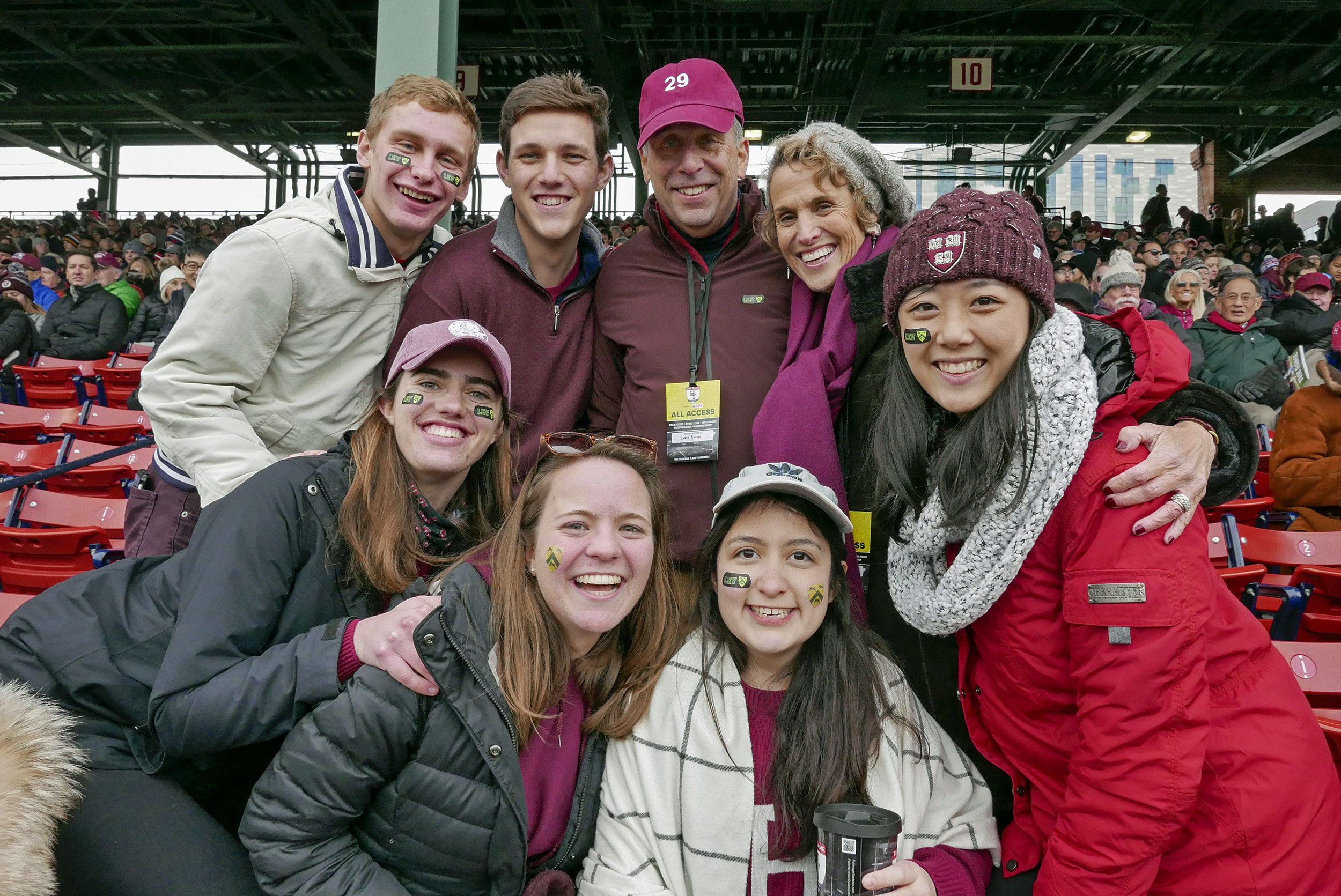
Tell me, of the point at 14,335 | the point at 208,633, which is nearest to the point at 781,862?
the point at 208,633

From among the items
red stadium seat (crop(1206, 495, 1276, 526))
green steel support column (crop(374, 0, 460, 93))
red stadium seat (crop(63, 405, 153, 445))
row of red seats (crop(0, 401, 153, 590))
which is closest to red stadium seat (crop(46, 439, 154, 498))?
row of red seats (crop(0, 401, 153, 590))

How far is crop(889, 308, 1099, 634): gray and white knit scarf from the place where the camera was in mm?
1376

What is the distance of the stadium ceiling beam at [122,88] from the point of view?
13852 mm

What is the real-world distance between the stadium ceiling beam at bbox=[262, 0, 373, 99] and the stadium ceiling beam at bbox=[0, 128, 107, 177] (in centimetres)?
956

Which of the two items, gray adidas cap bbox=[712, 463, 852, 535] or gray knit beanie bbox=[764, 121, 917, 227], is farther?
gray knit beanie bbox=[764, 121, 917, 227]

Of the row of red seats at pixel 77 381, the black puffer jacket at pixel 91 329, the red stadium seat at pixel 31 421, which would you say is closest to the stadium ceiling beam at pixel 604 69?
the black puffer jacket at pixel 91 329

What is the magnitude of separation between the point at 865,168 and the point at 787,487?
82 cm

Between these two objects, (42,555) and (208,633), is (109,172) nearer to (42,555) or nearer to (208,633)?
(42,555)

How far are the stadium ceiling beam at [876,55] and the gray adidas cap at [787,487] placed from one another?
9.15 meters

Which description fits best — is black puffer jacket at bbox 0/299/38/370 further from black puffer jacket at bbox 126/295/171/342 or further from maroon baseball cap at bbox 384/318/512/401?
maroon baseball cap at bbox 384/318/512/401

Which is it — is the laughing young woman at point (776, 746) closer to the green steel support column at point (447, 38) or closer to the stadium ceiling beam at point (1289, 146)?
the green steel support column at point (447, 38)

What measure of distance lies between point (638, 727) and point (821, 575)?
0.48 m

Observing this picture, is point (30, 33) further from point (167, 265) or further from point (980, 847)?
point (980, 847)

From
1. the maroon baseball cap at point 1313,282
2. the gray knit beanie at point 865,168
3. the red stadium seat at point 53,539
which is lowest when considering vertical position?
the red stadium seat at point 53,539
